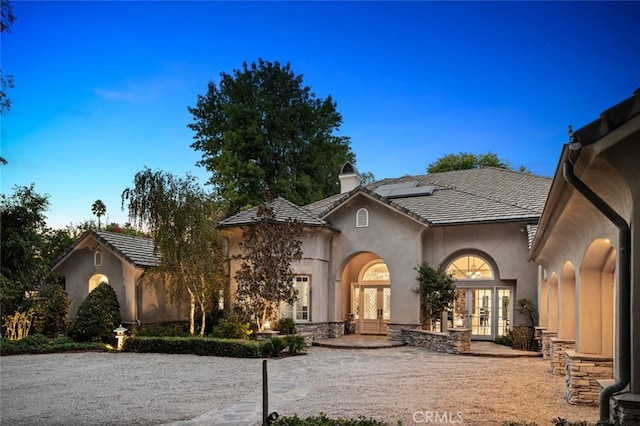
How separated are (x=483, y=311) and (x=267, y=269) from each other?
28.8ft

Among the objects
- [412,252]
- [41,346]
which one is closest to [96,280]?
[41,346]

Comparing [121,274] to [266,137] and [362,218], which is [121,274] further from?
[266,137]

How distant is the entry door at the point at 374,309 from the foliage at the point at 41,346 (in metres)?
10.4

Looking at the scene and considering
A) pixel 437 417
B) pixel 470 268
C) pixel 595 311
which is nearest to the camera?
pixel 437 417

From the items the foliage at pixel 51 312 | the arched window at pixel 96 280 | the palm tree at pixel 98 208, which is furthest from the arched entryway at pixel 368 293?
the palm tree at pixel 98 208

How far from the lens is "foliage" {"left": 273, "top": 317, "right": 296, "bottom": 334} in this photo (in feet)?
62.2

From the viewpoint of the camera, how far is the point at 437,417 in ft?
26.5

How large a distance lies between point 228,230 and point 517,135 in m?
17.9

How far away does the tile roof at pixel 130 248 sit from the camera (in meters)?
20.8

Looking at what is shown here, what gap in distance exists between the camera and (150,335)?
1841 centimetres

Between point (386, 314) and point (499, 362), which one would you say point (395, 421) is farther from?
point (386, 314)

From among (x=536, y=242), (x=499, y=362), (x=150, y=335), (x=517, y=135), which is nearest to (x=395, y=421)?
(x=536, y=242)

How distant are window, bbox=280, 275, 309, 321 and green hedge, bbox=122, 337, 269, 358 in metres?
4.09

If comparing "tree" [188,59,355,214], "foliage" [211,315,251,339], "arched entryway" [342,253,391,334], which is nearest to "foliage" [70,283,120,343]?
"foliage" [211,315,251,339]
